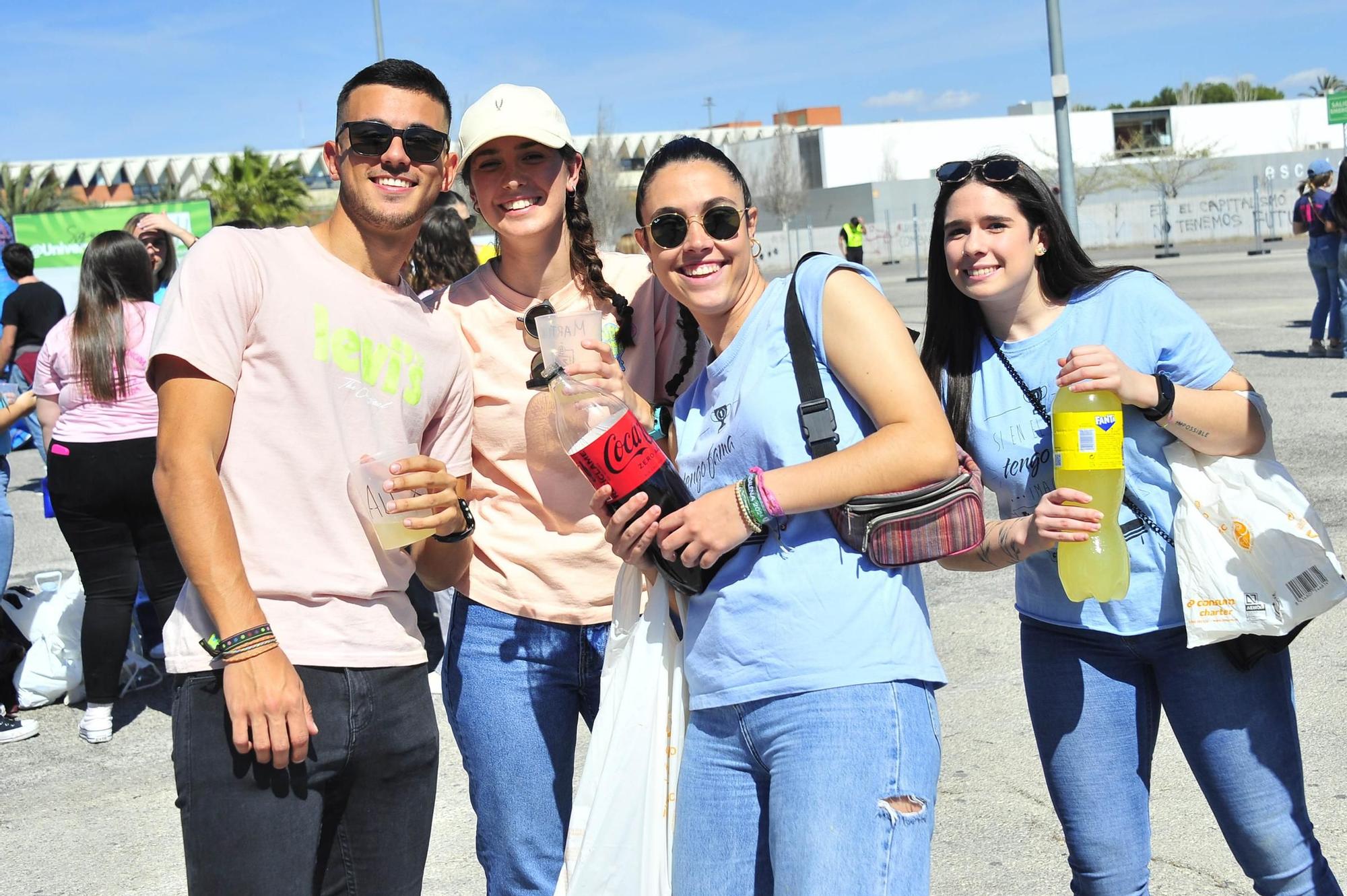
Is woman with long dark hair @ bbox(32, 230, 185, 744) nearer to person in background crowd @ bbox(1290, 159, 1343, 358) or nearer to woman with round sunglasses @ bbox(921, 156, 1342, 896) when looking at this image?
woman with round sunglasses @ bbox(921, 156, 1342, 896)

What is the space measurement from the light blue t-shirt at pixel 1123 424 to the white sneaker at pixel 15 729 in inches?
198

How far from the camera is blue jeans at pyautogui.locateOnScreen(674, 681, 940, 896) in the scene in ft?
6.85

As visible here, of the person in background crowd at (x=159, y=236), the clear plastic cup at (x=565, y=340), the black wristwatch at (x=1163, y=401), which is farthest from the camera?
the person in background crowd at (x=159, y=236)

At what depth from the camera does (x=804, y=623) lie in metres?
2.22

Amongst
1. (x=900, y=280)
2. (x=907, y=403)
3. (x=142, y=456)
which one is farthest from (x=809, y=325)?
(x=900, y=280)

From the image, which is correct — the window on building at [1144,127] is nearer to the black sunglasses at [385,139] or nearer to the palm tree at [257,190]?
the palm tree at [257,190]

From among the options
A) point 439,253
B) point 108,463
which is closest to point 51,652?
point 108,463

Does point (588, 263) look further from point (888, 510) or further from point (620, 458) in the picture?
point (888, 510)

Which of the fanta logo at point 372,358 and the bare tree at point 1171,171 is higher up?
the bare tree at point 1171,171

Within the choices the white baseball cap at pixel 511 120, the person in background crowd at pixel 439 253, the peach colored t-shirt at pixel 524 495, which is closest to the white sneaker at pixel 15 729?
the person in background crowd at pixel 439 253

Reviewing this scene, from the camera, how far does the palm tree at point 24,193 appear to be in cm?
4606

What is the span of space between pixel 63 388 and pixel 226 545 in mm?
4136

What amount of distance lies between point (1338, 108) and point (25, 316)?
2238 centimetres

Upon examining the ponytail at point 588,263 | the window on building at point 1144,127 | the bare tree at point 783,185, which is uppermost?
the window on building at point 1144,127
